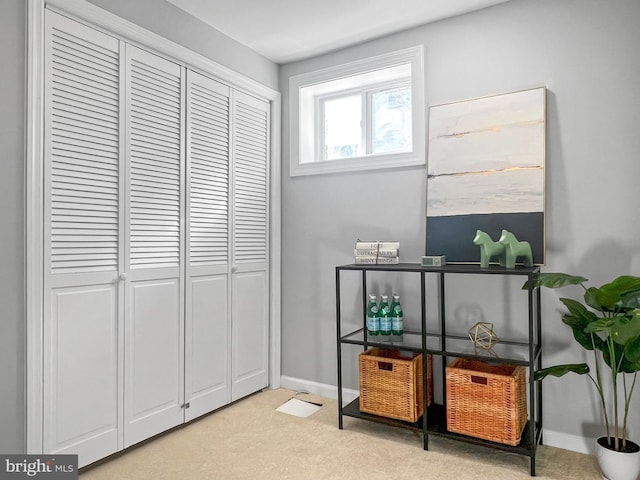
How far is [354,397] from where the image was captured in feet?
10.0

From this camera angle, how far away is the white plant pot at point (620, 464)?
1.98 metres

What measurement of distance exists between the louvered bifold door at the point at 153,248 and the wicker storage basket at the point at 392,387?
1.11 meters

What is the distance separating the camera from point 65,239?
6.84 ft

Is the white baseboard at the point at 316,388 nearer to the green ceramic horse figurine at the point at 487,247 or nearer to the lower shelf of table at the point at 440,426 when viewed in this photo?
the lower shelf of table at the point at 440,426

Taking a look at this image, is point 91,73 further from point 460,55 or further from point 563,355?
point 563,355

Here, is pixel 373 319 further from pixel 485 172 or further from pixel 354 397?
pixel 485 172

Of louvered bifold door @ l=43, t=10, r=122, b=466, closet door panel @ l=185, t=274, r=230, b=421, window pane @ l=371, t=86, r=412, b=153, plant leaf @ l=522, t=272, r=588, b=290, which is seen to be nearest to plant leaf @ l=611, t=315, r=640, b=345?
plant leaf @ l=522, t=272, r=588, b=290

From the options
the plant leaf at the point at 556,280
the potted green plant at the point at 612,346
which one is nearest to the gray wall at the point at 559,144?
the potted green plant at the point at 612,346

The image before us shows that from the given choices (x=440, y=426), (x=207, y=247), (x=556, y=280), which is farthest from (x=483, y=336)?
(x=207, y=247)

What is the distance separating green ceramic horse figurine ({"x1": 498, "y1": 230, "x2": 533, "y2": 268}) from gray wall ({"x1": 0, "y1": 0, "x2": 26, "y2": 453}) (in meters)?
2.27

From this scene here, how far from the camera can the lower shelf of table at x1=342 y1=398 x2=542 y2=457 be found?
216 cm

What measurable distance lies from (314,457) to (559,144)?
211 centimetres

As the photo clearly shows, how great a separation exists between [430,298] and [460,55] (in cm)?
149

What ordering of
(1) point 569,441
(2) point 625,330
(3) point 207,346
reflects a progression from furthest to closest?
1. (3) point 207,346
2. (1) point 569,441
3. (2) point 625,330
